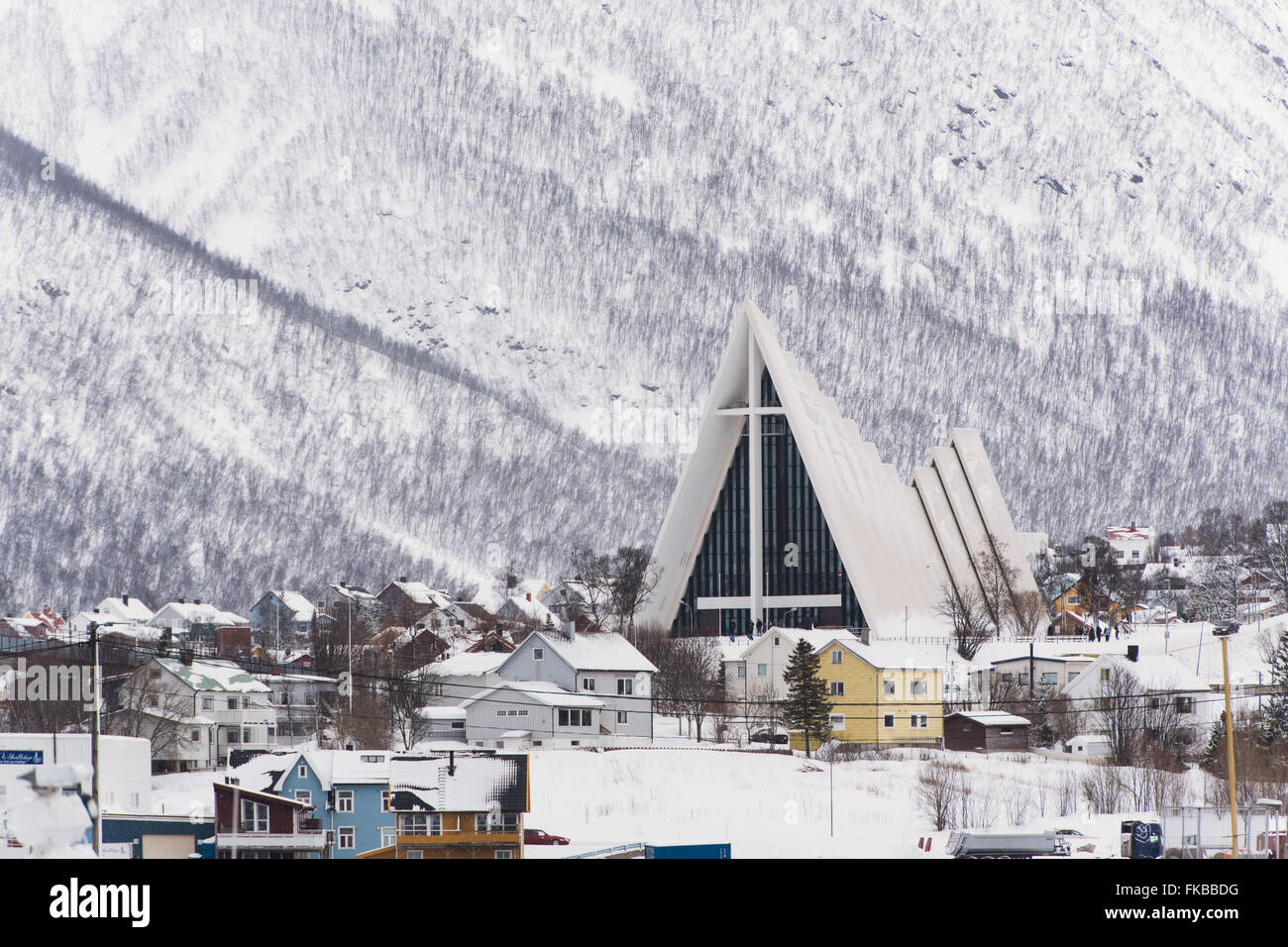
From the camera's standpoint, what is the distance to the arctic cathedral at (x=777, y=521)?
55.6 meters

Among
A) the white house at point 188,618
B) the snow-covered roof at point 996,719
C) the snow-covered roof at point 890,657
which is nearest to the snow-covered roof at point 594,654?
the snow-covered roof at point 890,657

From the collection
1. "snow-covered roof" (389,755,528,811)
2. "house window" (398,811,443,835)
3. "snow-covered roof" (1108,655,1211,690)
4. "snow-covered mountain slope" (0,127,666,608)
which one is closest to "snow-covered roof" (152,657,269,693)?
"house window" (398,811,443,835)

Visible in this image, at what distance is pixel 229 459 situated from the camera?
522 ft

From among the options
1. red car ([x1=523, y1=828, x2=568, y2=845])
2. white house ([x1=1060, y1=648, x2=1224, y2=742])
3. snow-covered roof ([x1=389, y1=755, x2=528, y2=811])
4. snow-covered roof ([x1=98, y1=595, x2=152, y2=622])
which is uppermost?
snow-covered roof ([x1=98, y1=595, x2=152, y2=622])

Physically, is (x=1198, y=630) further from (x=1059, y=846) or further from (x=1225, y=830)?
(x=1059, y=846)

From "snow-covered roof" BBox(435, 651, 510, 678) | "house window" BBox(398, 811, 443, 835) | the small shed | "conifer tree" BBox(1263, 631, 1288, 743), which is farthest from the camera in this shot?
"snow-covered roof" BBox(435, 651, 510, 678)

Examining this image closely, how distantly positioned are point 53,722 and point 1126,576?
45.5 metres

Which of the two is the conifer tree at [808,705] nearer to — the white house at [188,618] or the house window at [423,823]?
the house window at [423,823]

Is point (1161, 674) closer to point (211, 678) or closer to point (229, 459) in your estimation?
point (211, 678)

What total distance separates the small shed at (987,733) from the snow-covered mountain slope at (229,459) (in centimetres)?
8797

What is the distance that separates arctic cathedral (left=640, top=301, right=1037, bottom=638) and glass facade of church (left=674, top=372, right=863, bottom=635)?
0.03m

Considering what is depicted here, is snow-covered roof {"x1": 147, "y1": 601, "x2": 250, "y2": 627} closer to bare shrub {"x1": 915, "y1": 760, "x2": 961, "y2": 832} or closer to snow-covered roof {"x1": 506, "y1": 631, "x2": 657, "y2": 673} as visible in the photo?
snow-covered roof {"x1": 506, "y1": 631, "x2": 657, "y2": 673}

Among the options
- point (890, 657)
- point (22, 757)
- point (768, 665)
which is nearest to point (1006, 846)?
point (22, 757)

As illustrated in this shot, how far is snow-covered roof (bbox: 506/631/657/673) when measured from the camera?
39188 mm
